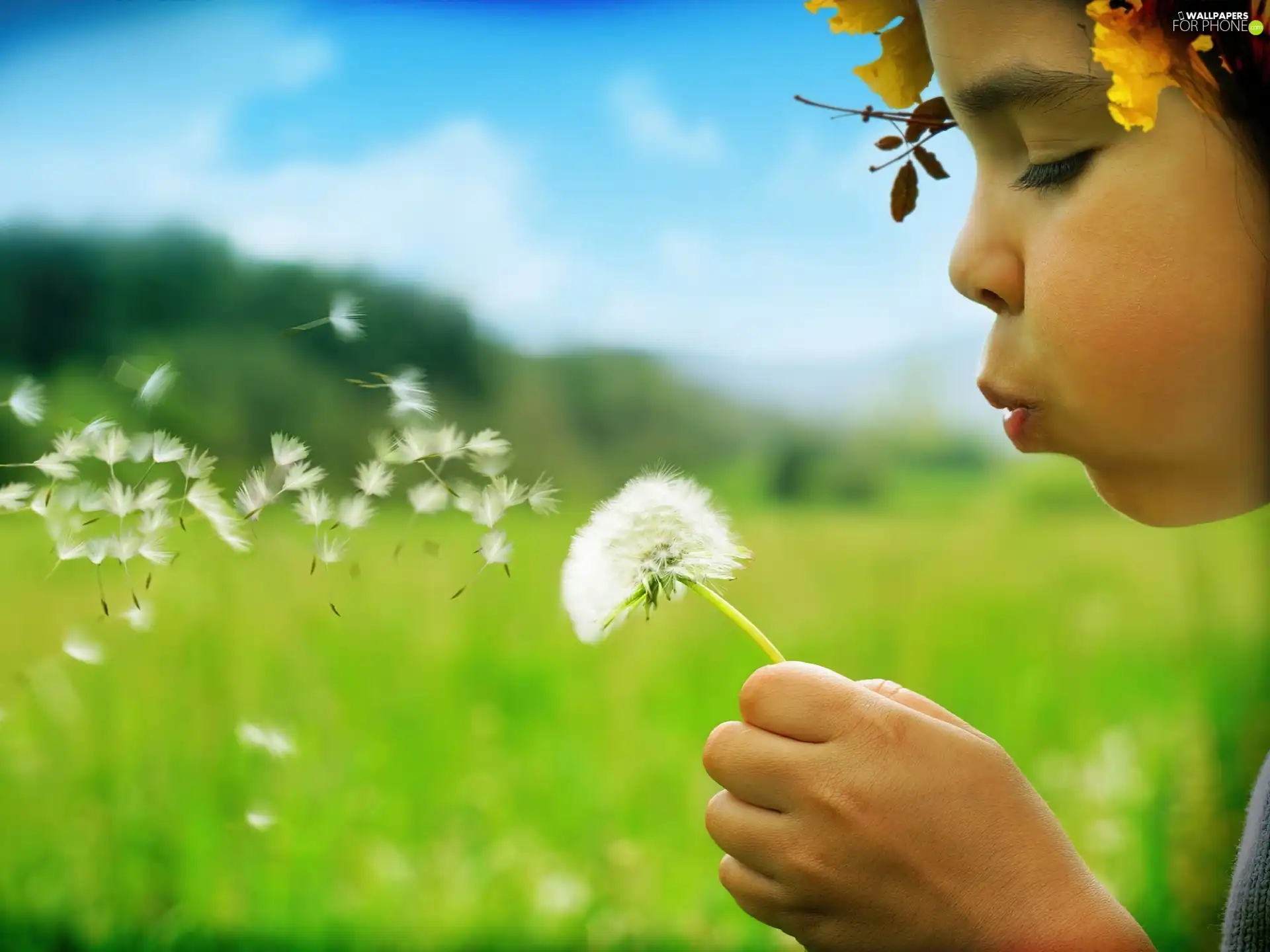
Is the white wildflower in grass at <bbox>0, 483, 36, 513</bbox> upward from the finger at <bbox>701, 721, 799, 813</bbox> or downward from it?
upward

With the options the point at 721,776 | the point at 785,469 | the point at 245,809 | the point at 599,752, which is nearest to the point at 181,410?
the point at 245,809

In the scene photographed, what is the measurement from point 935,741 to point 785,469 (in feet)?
3.38

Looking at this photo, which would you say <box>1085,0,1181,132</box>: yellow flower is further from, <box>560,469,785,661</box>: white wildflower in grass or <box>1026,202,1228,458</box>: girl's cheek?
<box>560,469,785,661</box>: white wildflower in grass

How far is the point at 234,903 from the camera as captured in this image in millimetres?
950

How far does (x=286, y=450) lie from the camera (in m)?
0.42

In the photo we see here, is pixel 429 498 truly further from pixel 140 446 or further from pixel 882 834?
pixel 882 834

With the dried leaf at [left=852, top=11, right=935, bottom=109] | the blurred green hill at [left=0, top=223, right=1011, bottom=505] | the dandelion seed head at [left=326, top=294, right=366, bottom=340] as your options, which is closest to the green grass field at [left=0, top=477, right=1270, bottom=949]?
the blurred green hill at [left=0, top=223, right=1011, bottom=505]

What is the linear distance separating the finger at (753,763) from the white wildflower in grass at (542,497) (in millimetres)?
130

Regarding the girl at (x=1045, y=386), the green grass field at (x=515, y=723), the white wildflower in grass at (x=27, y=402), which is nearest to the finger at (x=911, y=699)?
the girl at (x=1045, y=386)

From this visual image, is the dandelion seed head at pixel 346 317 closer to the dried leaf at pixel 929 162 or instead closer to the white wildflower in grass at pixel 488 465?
the white wildflower in grass at pixel 488 465

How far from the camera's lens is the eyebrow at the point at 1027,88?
367 mm

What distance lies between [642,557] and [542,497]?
3.2 inches

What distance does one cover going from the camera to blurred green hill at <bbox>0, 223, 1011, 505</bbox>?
1097 mm

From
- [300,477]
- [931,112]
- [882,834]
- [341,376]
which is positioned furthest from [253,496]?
[341,376]
